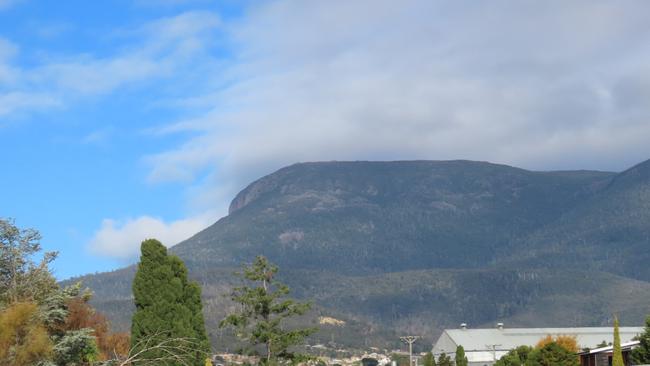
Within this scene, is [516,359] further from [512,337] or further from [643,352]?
[512,337]

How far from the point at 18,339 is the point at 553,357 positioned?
66.6 metres

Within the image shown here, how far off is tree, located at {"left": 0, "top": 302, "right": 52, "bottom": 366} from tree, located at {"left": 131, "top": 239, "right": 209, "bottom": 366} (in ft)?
99.8

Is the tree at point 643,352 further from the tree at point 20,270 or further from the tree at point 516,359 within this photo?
the tree at point 20,270

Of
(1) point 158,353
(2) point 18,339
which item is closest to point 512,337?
(1) point 158,353

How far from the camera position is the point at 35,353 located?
30.1 m

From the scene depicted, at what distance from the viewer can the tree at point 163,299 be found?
62875 millimetres

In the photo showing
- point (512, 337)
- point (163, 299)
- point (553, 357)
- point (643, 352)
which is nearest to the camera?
point (163, 299)

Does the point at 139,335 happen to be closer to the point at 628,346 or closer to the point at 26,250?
the point at 26,250

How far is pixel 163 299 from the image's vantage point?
63.9 meters

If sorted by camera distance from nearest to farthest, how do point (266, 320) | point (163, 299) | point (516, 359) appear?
point (163, 299) → point (266, 320) → point (516, 359)

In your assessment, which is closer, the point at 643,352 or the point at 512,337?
the point at 643,352

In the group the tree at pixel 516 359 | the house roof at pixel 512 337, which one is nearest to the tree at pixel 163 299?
the tree at pixel 516 359

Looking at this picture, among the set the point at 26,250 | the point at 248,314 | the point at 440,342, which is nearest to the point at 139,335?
the point at 248,314

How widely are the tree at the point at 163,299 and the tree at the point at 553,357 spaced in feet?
120
